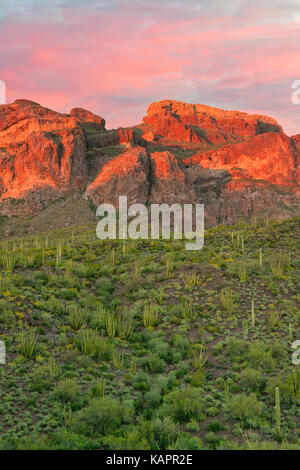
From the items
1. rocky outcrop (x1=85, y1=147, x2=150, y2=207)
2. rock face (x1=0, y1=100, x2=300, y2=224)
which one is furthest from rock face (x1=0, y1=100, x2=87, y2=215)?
rocky outcrop (x1=85, y1=147, x2=150, y2=207)

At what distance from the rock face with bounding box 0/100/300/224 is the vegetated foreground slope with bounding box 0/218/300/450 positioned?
6736 centimetres

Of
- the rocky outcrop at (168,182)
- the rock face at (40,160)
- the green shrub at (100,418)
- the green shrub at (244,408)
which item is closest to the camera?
the green shrub at (100,418)


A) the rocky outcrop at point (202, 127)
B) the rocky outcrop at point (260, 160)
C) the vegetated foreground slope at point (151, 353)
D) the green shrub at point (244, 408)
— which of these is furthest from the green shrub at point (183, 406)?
the rocky outcrop at point (202, 127)

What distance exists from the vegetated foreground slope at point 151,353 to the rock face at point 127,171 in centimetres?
6736

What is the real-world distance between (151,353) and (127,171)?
8028 centimetres

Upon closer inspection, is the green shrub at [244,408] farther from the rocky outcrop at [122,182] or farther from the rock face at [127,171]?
the rocky outcrop at [122,182]

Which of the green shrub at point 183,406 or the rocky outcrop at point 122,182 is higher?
the rocky outcrop at point 122,182

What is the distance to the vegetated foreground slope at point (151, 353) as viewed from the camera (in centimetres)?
861

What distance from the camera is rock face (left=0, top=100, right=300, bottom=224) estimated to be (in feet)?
289

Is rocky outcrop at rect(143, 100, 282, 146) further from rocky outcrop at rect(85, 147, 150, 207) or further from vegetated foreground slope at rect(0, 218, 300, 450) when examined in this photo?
vegetated foreground slope at rect(0, 218, 300, 450)

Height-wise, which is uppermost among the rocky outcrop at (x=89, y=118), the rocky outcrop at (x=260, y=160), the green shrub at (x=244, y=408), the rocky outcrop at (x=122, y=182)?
the rocky outcrop at (x=89, y=118)

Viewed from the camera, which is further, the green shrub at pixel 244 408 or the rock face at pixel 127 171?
the rock face at pixel 127 171

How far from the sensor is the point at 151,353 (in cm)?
1268
